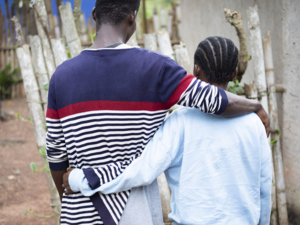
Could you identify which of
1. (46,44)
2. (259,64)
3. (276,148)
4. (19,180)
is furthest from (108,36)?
(19,180)

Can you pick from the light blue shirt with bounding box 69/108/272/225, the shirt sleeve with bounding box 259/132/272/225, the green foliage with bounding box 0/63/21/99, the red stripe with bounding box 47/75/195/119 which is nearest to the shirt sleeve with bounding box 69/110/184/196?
the light blue shirt with bounding box 69/108/272/225

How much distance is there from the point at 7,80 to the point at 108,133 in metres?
8.48

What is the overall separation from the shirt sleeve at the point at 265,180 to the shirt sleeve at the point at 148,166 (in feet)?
1.32

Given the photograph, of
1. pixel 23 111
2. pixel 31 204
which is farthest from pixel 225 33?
pixel 23 111

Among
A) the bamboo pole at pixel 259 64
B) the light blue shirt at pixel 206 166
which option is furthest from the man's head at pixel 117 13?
the bamboo pole at pixel 259 64

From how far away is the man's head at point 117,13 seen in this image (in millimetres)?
1355

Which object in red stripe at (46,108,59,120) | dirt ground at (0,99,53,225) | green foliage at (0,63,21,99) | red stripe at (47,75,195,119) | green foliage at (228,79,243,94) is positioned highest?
red stripe at (47,75,195,119)

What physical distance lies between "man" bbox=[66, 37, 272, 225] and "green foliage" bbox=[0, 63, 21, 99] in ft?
26.8

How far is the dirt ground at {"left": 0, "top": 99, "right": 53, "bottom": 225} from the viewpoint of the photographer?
3.74 meters

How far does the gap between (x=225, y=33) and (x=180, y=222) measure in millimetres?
3009

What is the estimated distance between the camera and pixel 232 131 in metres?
1.39

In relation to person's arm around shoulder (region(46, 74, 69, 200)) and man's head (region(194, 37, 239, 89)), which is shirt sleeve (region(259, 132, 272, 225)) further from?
person's arm around shoulder (region(46, 74, 69, 200))

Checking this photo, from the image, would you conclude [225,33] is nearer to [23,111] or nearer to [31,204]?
[31,204]

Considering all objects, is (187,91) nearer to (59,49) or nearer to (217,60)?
(217,60)
